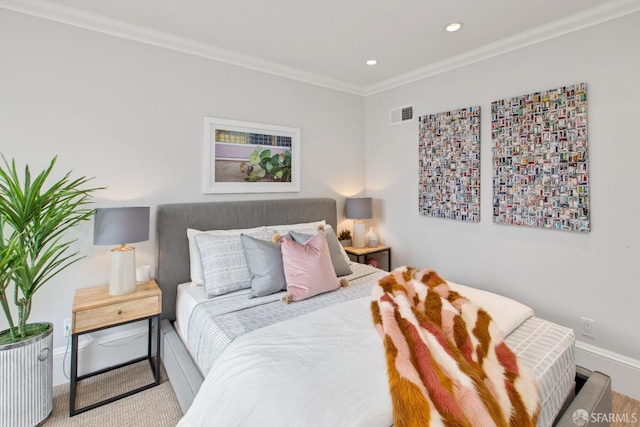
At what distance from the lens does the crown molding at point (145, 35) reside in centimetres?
210

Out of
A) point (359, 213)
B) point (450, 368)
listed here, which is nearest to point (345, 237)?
point (359, 213)

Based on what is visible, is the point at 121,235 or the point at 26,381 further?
the point at 121,235

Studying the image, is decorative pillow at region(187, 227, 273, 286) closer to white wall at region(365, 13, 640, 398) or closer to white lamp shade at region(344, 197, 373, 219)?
white lamp shade at region(344, 197, 373, 219)

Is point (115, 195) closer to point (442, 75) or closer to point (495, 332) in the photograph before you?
point (495, 332)

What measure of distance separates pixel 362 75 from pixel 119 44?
7.57 feet

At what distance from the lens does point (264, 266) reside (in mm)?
2260

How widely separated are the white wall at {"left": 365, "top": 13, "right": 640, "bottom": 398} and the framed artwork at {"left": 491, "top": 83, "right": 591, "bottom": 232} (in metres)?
0.07

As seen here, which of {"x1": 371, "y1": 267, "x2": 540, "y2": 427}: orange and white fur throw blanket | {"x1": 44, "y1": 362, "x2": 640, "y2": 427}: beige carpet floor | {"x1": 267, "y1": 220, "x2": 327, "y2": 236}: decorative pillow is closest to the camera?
{"x1": 371, "y1": 267, "x2": 540, "y2": 427}: orange and white fur throw blanket

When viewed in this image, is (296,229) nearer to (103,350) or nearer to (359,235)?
(359,235)

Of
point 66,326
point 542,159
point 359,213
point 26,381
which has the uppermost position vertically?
point 542,159

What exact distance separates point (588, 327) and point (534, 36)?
91.4 inches

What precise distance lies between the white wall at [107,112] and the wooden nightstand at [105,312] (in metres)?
0.29

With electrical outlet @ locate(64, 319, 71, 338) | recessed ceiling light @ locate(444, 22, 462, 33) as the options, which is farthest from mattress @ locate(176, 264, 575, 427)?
recessed ceiling light @ locate(444, 22, 462, 33)

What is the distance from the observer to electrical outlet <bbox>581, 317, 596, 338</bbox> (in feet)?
7.73
